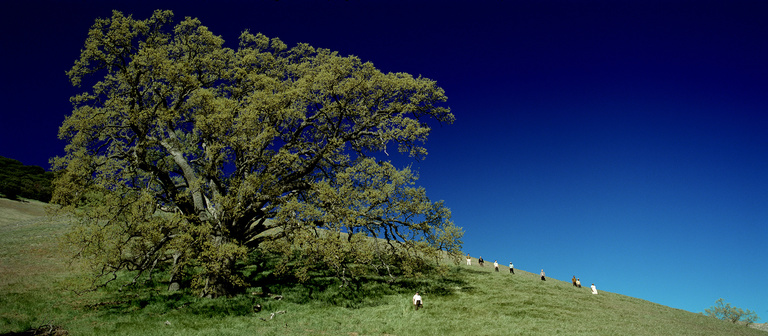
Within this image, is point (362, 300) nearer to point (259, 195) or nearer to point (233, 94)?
point (259, 195)

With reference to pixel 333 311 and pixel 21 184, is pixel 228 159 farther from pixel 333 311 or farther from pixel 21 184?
pixel 21 184

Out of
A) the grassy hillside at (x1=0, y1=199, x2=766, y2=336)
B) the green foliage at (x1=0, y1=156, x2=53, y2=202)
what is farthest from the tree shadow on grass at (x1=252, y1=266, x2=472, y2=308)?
the green foliage at (x1=0, y1=156, x2=53, y2=202)

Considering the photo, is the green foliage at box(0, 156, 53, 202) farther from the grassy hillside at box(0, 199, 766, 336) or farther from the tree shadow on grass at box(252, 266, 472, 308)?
the tree shadow on grass at box(252, 266, 472, 308)

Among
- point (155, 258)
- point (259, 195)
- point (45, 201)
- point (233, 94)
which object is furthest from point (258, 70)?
point (45, 201)

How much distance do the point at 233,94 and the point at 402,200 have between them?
15458 millimetres

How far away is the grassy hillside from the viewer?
61.8 feet

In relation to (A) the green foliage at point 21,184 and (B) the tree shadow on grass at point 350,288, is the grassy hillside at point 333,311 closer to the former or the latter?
(B) the tree shadow on grass at point 350,288

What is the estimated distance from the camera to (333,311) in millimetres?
22281

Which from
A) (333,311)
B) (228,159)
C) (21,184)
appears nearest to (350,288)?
(333,311)

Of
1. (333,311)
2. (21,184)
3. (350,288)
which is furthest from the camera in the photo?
(21,184)

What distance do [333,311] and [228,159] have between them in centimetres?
1114

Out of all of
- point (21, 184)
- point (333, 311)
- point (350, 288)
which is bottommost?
point (333, 311)

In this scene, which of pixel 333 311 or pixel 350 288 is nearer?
pixel 333 311

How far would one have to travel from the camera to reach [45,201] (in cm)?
7838
